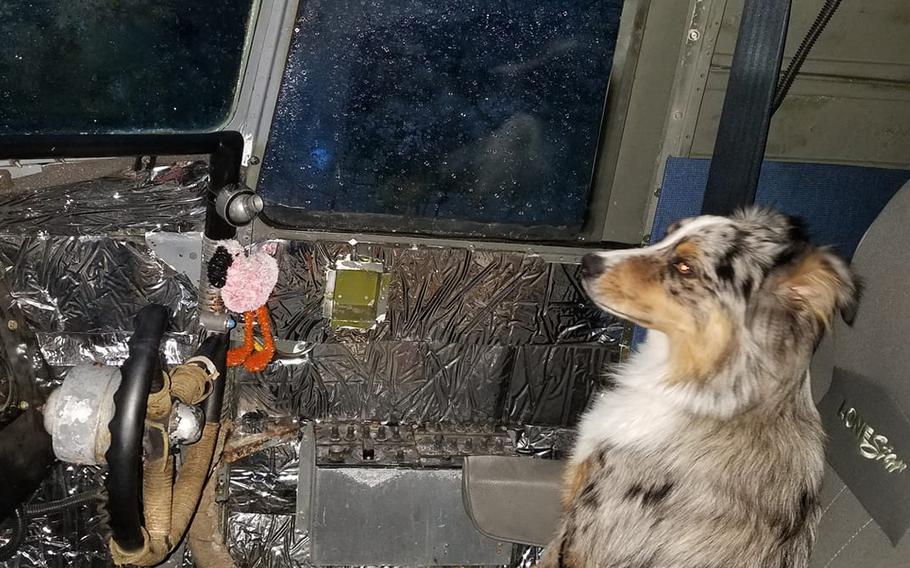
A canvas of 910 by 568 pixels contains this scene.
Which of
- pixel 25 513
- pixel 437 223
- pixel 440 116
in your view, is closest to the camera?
pixel 25 513

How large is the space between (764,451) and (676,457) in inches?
7.6

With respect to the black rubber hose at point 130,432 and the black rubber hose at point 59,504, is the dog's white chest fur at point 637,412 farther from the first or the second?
the black rubber hose at point 59,504

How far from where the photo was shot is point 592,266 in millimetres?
1901

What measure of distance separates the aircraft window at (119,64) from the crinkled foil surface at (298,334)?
166 mm

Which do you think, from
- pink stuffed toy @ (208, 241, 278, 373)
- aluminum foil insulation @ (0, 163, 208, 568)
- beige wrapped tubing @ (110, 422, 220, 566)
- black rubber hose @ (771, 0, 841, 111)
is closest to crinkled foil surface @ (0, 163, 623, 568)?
aluminum foil insulation @ (0, 163, 208, 568)

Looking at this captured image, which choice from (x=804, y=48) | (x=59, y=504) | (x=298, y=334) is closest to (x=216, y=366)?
(x=298, y=334)

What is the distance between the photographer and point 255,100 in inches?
80.4

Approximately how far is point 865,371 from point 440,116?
4.38 ft

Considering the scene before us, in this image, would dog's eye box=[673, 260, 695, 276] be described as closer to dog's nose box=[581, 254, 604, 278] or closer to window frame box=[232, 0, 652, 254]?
dog's nose box=[581, 254, 604, 278]

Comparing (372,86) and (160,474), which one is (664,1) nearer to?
(372,86)

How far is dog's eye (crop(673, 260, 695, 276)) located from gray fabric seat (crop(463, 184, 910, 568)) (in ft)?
1.12

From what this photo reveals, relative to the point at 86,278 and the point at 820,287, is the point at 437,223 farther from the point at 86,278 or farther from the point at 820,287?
the point at 820,287

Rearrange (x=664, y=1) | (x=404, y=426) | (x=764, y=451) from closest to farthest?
(x=764, y=451), (x=664, y=1), (x=404, y=426)

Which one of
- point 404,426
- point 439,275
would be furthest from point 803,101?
point 404,426
